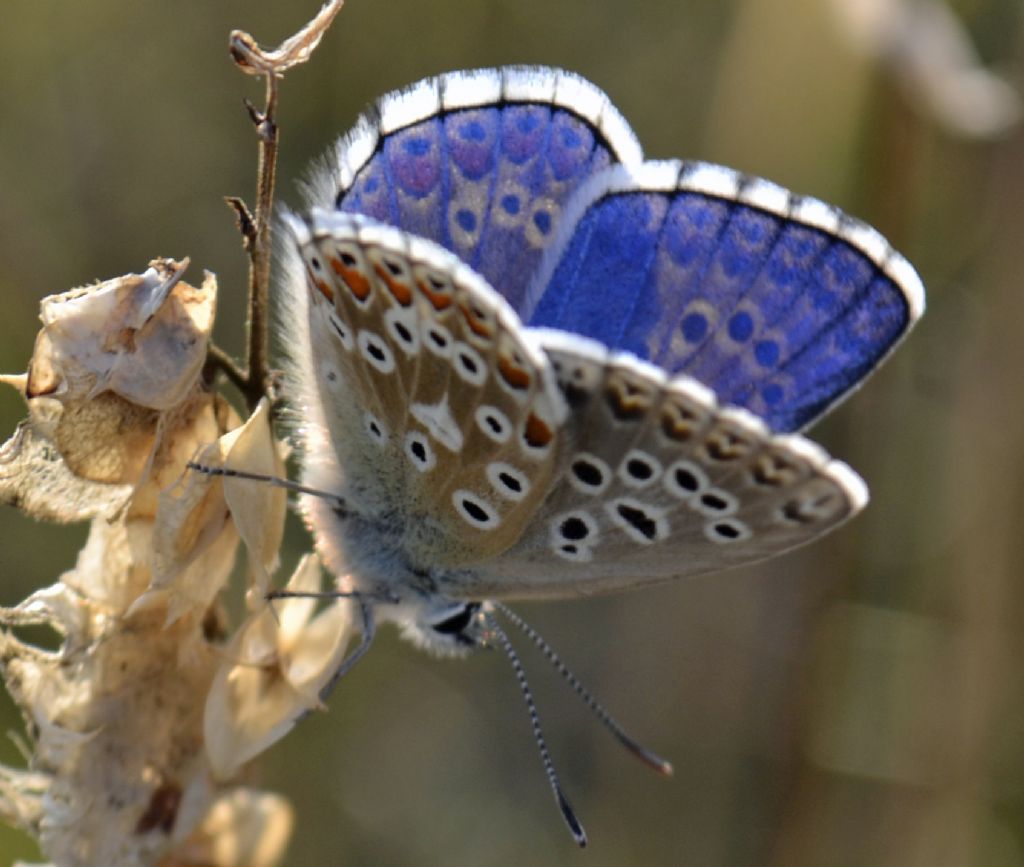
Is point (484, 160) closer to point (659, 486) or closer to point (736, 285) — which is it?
point (736, 285)

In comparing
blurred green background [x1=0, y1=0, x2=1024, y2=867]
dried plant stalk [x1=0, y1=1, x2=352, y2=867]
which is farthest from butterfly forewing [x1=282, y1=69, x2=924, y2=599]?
blurred green background [x1=0, y1=0, x2=1024, y2=867]

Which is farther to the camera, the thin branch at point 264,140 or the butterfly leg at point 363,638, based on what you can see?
the butterfly leg at point 363,638

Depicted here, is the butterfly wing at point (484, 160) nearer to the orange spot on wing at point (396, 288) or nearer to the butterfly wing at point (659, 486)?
the orange spot on wing at point (396, 288)

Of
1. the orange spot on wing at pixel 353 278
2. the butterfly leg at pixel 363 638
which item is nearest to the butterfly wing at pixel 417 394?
the orange spot on wing at pixel 353 278

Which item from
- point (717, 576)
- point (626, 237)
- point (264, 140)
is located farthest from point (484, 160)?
point (717, 576)

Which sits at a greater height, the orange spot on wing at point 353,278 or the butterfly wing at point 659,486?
the orange spot on wing at point 353,278

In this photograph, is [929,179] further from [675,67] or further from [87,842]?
[87,842]

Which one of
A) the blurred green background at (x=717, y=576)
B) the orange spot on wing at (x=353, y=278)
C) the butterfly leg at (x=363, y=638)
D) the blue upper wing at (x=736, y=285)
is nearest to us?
the orange spot on wing at (x=353, y=278)

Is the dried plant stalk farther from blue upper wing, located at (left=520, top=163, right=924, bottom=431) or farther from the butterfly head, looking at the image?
blue upper wing, located at (left=520, top=163, right=924, bottom=431)
